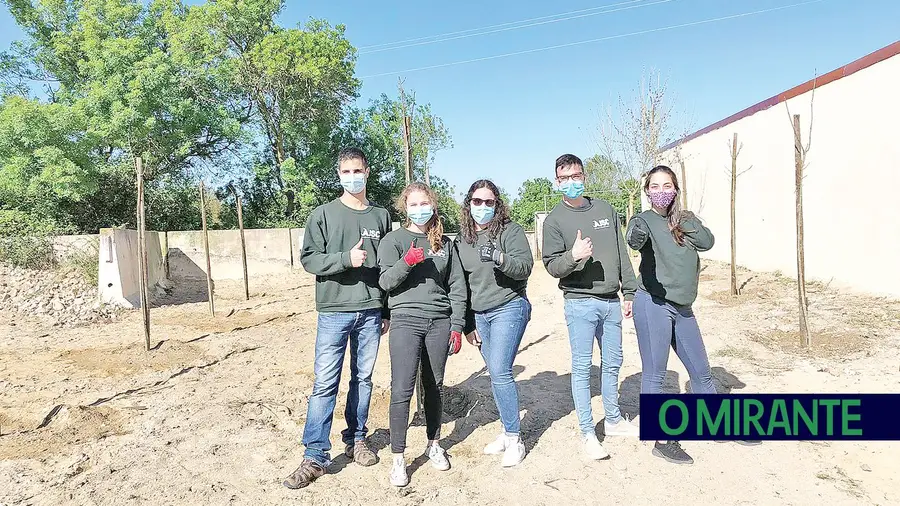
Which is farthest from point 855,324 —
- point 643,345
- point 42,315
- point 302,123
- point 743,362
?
point 302,123

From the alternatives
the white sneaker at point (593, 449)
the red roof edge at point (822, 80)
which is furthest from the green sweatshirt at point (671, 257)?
the red roof edge at point (822, 80)

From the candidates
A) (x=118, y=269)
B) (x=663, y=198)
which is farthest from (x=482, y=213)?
(x=118, y=269)

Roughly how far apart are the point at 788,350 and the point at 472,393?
3307 mm

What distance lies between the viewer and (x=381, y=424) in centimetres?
369

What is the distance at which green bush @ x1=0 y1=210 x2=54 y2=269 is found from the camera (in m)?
9.52

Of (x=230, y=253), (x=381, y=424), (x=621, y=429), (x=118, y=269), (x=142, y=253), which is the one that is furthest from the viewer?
(x=230, y=253)

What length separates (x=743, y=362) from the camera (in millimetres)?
4863

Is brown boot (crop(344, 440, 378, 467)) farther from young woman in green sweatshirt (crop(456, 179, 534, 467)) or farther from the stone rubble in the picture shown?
the stone rubble

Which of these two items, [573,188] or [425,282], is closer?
[425,282]

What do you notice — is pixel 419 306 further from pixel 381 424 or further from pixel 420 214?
pixel 381 424

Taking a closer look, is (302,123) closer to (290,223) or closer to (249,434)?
(290,223)

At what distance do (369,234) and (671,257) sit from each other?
1.65m

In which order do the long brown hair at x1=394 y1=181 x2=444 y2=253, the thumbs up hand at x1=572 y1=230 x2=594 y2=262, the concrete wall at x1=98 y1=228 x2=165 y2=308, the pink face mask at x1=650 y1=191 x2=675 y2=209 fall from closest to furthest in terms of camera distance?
the thumbs up hand at x1=572 y1=230 x2=594 y2=262, the long brown hair at x1=394 y1=181 x2=444 y2=253, the pink face mask at x1=650 y1=191 x2=675 y2=209, the concrete wall at x1=98 y1=228 x2=165 y2=308

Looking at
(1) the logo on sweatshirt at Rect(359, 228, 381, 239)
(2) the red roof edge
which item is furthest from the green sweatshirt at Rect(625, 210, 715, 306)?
(2) the red roof edge
